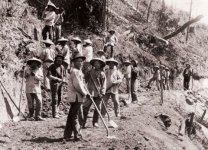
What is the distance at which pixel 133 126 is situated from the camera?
416 inches

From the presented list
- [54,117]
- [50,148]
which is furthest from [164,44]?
[50,148]

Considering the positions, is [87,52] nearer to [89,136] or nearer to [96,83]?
[96,83]

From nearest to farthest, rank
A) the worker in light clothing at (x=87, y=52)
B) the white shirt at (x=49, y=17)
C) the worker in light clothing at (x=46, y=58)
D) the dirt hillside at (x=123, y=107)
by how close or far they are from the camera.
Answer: the dirt hillside at (x=123, y=107) < the worker in light clothing at (x=46, y=58) < the worker in light clothing at (x=87, y=52) < the white shirt at (x=49, y=17)

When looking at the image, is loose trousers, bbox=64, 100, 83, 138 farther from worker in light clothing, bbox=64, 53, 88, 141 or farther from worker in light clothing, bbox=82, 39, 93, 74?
worker in light clothing, bbox=82, 39, 93, 74

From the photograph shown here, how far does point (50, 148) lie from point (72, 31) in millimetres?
12941

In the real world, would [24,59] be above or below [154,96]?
above

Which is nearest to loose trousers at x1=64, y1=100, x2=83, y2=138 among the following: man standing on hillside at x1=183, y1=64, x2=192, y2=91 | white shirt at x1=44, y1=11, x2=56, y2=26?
white shirt at x1=44, y1=11, x2=56, y2=26

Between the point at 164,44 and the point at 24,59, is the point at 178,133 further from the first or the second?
the point at 164,44

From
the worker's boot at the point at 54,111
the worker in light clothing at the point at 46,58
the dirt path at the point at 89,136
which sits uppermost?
the worker in light clothing at the point at 46,58

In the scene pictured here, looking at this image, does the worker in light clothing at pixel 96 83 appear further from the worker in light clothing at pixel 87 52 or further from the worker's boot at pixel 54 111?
the worker in light clothing at pixel 87 52

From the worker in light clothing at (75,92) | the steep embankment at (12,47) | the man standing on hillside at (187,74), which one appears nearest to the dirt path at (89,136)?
the worker in light clothing at (75,92)

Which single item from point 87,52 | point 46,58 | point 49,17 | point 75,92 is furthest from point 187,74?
point 75,92

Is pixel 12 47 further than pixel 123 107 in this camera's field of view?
No

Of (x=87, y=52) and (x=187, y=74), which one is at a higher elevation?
(x=87, y=52)
